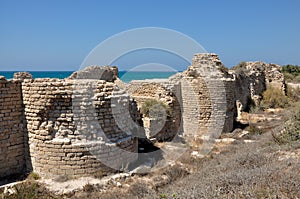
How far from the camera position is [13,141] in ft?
23.7

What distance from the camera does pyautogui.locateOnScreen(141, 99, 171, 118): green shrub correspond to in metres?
10.9

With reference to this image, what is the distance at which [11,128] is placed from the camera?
714cm

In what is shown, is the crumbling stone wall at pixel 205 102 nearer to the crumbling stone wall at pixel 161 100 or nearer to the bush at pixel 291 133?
the crumbling stone wall at pixel 161 100

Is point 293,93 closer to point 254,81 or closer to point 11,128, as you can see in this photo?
point 254,81

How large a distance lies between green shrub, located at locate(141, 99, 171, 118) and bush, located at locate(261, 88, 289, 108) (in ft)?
35.2

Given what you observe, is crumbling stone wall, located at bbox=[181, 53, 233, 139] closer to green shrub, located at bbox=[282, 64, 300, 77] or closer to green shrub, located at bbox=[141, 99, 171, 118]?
green shrub, located at bbox=[141, 99, 171, 118]

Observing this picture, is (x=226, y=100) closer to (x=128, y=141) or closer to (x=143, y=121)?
(x=143, y=121)

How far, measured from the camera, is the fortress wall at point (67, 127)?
6.91m

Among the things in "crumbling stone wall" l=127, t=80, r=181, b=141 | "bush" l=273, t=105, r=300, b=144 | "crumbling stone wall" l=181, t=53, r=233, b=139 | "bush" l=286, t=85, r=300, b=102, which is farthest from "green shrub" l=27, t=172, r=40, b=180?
"bush" l=286, t=85, r=300, b=102

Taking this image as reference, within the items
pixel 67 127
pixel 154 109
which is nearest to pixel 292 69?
pixel 154 109

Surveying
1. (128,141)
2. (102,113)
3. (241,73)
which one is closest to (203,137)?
(128,141)

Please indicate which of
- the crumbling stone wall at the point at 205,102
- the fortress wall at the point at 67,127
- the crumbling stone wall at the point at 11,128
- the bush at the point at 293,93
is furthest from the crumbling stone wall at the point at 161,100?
the bush at the point at 293,93

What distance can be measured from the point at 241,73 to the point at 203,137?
30.2 feet

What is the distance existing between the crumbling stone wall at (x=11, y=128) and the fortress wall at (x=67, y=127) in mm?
225
